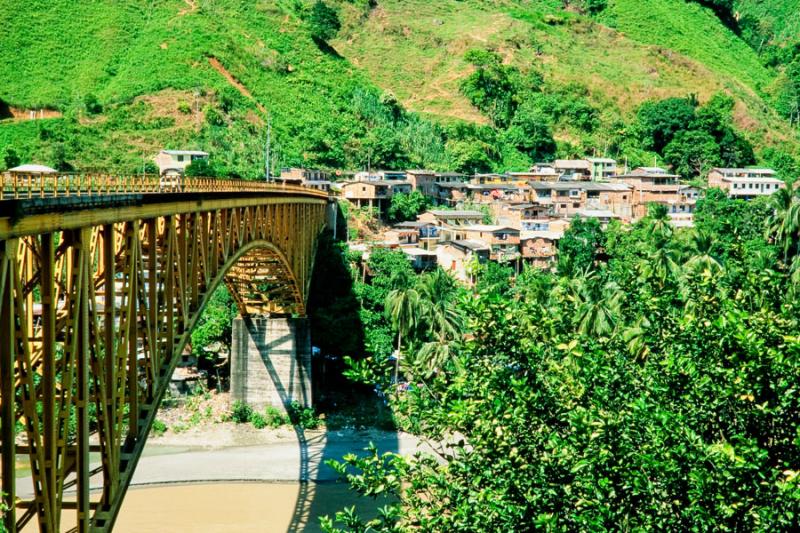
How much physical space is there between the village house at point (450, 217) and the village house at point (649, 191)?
56.4 feet

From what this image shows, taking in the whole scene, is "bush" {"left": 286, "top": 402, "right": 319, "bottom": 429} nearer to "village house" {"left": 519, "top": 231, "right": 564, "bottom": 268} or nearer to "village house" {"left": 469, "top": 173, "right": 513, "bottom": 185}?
"village house" {"left": 519, "top": 231, "right": 564, "bottom": 268}

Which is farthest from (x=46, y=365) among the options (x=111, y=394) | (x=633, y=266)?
(x=633, y=266)

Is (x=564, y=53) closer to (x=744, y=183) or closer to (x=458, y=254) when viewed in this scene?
(x=744, y=183)

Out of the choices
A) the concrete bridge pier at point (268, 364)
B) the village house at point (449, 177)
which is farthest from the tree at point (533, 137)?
the concrete bridge pier at point (268, 364)

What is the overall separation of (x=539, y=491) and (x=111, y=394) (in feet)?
28.4

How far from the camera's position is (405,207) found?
86.5 m

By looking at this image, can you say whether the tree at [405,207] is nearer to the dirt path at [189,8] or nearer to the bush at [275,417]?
the bush at [275,417]

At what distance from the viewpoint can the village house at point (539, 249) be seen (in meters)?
79.2

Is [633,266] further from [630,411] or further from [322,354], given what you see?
[322,354]

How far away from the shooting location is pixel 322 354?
59062 millimetres

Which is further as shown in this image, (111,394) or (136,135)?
(136,135)

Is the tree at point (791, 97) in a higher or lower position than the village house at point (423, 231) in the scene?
higher

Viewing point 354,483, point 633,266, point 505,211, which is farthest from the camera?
point 505,211

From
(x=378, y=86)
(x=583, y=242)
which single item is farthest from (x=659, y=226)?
(x=378, y=86)
